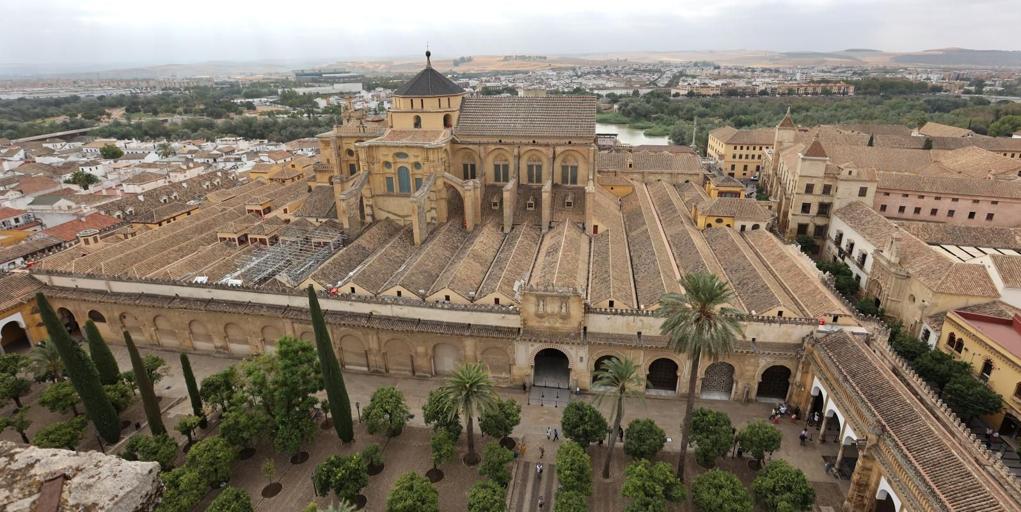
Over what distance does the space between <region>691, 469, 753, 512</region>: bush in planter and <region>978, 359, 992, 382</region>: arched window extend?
61.7 ft

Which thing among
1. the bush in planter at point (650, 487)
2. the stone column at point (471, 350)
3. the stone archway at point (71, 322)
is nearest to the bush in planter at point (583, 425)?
the bush in planter at point (650, 487)

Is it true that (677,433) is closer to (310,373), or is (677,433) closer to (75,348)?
(310,373)

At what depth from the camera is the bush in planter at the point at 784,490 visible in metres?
22.0

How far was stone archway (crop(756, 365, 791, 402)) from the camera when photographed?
102ft

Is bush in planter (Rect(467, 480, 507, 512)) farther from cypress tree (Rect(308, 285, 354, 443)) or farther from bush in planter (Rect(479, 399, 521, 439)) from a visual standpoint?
cypress tree (Rect(308, 285, 354, 443))

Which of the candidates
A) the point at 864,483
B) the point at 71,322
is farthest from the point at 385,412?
the point at 71,322

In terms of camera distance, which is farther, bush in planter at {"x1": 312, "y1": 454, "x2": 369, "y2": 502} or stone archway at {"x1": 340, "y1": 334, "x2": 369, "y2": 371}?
stone archway at {"x1": 340, "y1": 334, "x2": 369, "y2": 371}

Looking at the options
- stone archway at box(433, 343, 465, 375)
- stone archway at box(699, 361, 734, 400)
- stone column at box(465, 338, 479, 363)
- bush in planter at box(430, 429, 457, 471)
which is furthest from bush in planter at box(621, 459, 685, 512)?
stone archway at box(433, 343, 465, 375)

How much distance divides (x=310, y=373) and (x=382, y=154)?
2219cm

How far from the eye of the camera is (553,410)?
31250mm

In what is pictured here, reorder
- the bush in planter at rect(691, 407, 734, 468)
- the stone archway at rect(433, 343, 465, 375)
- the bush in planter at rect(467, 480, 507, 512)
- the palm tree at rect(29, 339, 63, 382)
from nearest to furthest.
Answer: the bush in planter at rect(467, 480, 507, 512) → the bush in planter at rect(691, 407, 734, 468) → the palm tree at rect(29, 339, 63, 382) → the stone archway at rect(433, 343, 465, 375)

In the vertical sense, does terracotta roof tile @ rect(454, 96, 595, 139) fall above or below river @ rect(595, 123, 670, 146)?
above

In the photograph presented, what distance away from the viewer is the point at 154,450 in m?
25.6

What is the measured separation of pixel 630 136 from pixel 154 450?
437 ft
